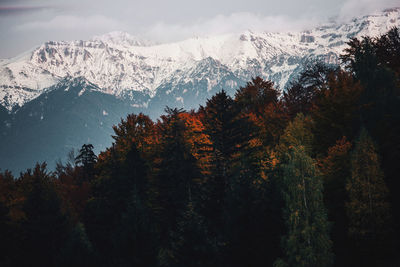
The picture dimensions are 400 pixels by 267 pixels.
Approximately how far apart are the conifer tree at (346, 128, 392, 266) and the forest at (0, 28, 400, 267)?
87mm

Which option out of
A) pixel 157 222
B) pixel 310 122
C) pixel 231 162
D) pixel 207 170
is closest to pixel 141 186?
pixel 157 222

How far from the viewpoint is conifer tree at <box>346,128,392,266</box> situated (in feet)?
83.2

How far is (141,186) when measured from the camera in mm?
40688

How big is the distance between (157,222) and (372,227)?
2227cm

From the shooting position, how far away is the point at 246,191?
29.4m

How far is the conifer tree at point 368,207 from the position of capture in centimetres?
2536

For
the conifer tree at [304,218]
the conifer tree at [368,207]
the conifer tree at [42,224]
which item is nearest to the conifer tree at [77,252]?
the conifer tree at [42,224]

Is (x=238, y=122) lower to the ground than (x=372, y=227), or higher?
higher

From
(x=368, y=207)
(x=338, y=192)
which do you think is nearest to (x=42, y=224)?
(x=338, y=192)

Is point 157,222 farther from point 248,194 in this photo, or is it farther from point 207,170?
point 248,194

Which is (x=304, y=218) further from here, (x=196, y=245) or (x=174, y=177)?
(x=174, y=177)

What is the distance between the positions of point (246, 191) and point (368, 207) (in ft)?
31.5

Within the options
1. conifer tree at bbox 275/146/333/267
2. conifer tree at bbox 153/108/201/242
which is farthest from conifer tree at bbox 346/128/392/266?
conifer tree at bbox 153/108/201/242

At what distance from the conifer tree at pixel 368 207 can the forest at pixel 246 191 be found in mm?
87
